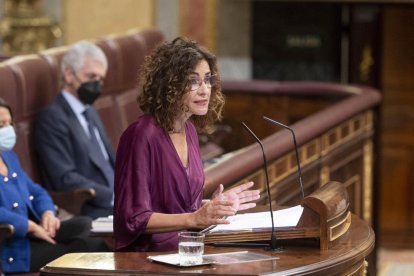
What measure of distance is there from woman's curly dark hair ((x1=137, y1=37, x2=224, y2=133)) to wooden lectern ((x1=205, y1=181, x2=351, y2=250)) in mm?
420

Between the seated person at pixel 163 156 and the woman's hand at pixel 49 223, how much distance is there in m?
1.28

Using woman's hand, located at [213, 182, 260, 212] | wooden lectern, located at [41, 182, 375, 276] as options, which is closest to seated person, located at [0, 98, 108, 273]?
wooden lectern, located at [41, 182, 375, 276]

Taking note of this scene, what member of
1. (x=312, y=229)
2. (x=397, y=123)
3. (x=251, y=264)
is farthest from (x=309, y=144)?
(x=397, y=123)

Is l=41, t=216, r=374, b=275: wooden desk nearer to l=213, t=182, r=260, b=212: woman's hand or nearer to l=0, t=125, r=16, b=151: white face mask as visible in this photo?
l=213, t=182, r=260, b=212: woman's hand

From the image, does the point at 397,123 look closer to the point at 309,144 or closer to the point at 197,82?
the point at 309,144

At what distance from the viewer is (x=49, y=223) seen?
504 cm

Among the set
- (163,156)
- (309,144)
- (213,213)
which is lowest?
(309,144)

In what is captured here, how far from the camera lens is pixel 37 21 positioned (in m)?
9.72

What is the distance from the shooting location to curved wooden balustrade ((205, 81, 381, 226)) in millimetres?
5367

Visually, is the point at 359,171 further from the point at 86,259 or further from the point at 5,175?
the point at 86,259

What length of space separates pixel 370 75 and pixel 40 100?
4573mm

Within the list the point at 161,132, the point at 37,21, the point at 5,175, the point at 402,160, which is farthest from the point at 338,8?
the point at 161,132

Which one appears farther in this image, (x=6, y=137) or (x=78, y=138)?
(x=78, y=138)

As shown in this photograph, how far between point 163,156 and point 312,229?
53cm
